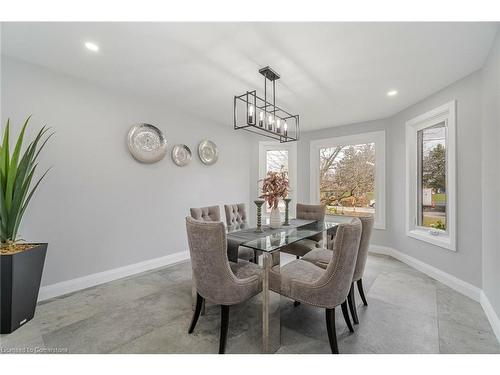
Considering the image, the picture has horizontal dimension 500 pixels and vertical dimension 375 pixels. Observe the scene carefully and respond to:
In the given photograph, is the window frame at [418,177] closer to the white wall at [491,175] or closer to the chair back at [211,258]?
the white wall at [491,175]

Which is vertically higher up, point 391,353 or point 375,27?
point 375,27

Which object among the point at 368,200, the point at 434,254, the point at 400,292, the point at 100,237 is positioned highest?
the point at 368,200

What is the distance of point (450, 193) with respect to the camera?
8.78ft

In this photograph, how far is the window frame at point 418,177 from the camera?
8.60ft

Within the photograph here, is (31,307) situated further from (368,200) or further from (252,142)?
(368,200)

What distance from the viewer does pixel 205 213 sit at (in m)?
2.78

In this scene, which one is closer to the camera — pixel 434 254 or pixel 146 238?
pixel 434 254

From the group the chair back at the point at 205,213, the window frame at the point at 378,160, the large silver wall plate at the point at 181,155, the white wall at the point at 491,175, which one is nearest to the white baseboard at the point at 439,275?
the white wall at the point at 491,175

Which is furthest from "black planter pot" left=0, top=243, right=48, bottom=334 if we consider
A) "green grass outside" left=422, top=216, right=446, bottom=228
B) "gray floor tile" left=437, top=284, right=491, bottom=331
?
"green grass outside" left=422, top=216, right=446, bottom=228

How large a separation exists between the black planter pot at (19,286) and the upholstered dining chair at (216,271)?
5.10ft

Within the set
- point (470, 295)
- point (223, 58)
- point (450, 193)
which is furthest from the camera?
point (450, 193)
